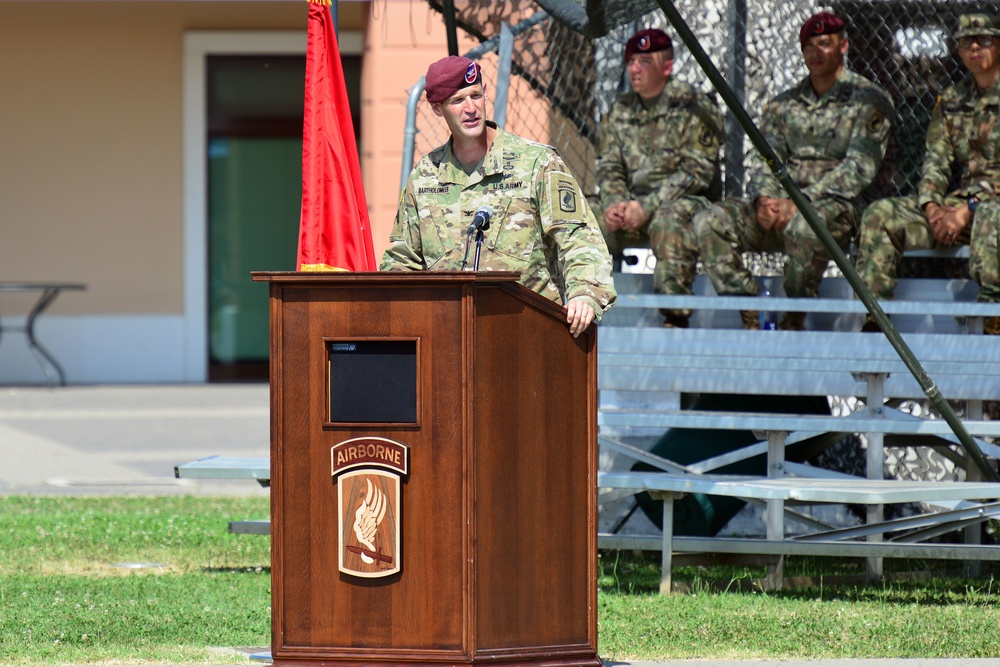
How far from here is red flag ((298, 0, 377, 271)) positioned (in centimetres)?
504

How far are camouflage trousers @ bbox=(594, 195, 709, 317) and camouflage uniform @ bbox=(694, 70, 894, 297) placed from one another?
0.08m

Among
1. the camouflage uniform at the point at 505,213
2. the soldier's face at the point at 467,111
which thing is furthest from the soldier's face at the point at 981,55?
the soldier's face at the point at 467,111

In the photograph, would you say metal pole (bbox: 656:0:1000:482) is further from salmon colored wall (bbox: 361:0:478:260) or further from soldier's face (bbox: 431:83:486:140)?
salmon colored wall (bbox: 361:0:478:260)

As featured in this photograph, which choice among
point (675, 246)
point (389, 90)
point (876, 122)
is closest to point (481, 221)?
point (675, 246)

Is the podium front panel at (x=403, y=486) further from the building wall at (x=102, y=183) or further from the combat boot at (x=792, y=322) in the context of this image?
the building wall at (x=102, y=183)

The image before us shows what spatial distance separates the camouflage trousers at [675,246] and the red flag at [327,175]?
2788mm

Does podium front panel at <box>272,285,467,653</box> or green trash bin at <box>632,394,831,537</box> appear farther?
green trash bin at <box>632,394,831,537</box>

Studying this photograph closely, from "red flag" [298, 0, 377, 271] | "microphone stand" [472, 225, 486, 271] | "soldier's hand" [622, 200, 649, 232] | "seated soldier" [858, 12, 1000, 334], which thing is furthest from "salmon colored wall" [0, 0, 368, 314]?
"microphone stand" [472, 225, 486, 271]

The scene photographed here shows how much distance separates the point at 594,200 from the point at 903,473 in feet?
7.37

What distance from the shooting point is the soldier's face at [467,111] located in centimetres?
441

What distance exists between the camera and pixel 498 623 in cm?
393

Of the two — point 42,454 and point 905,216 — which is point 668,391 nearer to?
point 905,216

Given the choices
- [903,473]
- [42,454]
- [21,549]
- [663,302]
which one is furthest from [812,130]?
[42,454]

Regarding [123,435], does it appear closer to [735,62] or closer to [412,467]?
[735,62]
